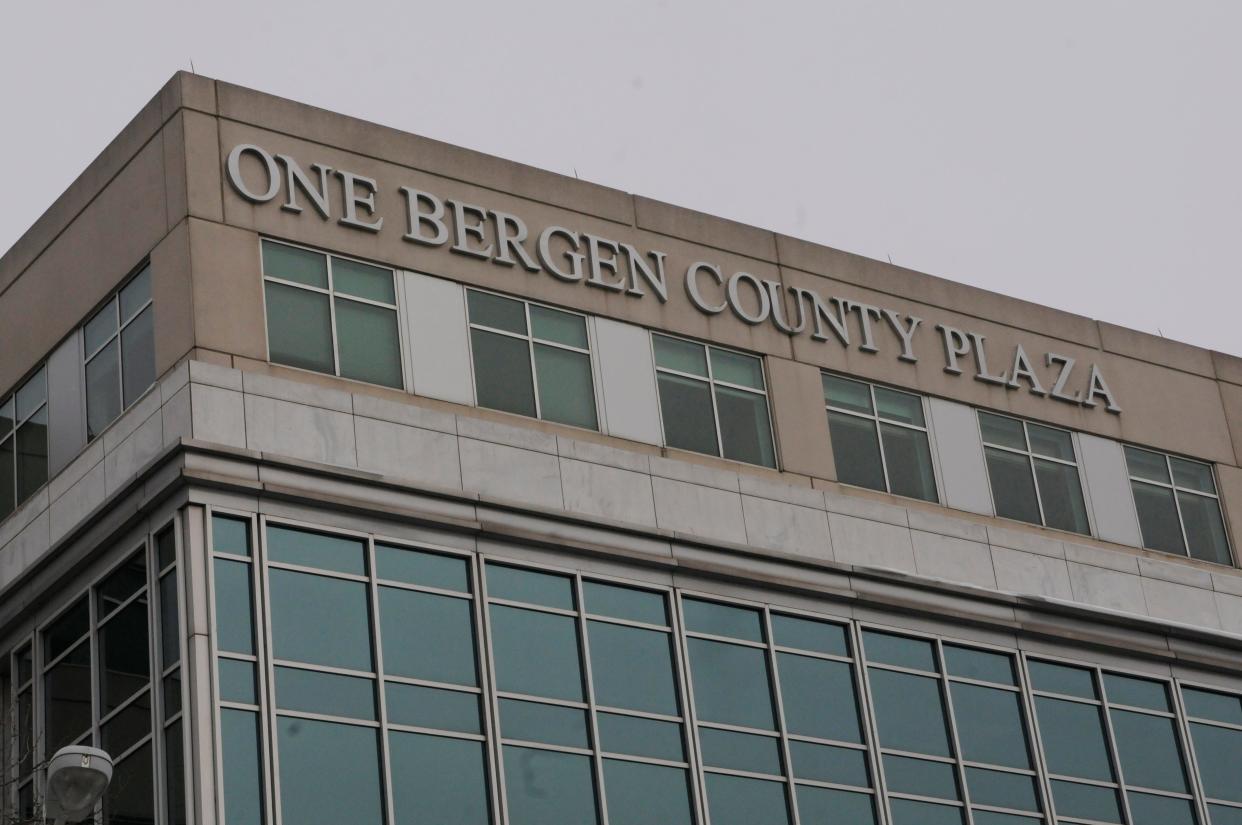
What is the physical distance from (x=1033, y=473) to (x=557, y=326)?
8.25m

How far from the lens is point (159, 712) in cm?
2880

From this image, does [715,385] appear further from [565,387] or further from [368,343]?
[368,343]

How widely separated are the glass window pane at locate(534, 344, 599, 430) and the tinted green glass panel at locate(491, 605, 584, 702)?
3.16 metres

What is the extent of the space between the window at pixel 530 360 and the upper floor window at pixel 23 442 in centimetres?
599

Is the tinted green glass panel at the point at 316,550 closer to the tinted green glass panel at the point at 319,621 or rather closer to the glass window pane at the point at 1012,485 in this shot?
the tinted green glass panel at the point at 319,621

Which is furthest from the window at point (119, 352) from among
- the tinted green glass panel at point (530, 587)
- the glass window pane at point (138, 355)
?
the tinted green glass panel at point (530, 587)

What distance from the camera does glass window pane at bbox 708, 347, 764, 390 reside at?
3547 cm

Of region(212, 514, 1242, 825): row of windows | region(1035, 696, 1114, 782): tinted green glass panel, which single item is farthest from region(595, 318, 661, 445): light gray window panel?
region(1035, 696, 1114, 782): tinted green glass panel

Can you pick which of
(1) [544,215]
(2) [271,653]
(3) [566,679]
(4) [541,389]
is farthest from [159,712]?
(1) [544,215]

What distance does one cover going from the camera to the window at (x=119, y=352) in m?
31.9

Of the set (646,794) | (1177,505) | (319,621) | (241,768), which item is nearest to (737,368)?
(646,794)

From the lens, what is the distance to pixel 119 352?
32.5m

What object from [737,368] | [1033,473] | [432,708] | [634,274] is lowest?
[432,708]

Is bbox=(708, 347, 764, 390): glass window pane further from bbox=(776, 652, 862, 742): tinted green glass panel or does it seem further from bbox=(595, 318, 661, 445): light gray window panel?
bbox=(776, 652, 862, 742): tinted green glass panel
